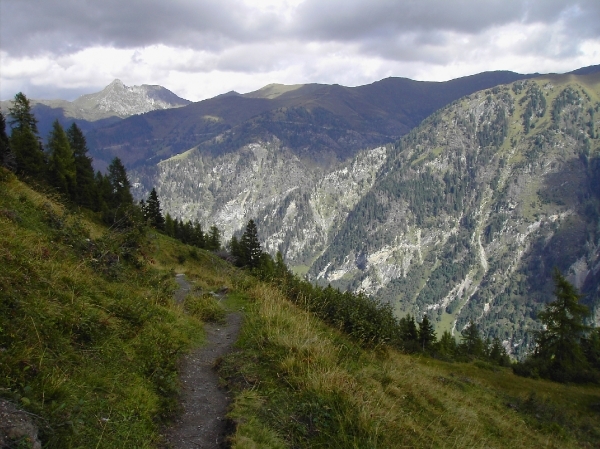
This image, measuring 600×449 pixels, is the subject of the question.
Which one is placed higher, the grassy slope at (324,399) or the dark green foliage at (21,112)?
the dark green foliage at (21,112)

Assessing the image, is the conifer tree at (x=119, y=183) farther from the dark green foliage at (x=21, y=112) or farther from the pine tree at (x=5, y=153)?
the pine tree at (x=5, y=153)

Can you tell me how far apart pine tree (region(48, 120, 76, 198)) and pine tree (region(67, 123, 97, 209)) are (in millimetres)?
1492

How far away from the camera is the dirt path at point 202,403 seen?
Answer: 5847 millimetres

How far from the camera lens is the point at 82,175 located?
55031mm

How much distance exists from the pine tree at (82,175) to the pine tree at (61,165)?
4.90ft

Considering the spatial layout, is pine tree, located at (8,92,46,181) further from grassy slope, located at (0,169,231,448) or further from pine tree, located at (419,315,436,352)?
pine tree, located at (419,315,436,352)

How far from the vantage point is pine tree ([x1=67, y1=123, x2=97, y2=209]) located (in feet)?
172

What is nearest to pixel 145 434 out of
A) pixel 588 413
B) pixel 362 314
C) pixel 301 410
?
pixel 301 410

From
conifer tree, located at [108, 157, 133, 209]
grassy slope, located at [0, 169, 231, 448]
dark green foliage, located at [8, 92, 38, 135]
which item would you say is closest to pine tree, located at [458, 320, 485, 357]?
conifer tree, located at [108, 157, 133, 209]

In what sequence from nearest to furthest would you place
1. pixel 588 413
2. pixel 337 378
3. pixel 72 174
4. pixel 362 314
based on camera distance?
pixel 337 378 → pixel 362 314 → pixel 588 413 → pixel 72 174

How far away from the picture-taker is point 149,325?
8492mm

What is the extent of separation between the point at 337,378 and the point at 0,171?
15320 mm

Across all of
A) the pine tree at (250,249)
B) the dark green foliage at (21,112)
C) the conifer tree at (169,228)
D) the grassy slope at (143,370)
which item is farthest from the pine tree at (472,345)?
the dark green foliage at (21,112)

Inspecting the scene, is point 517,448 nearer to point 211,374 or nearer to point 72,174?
point 211,374
